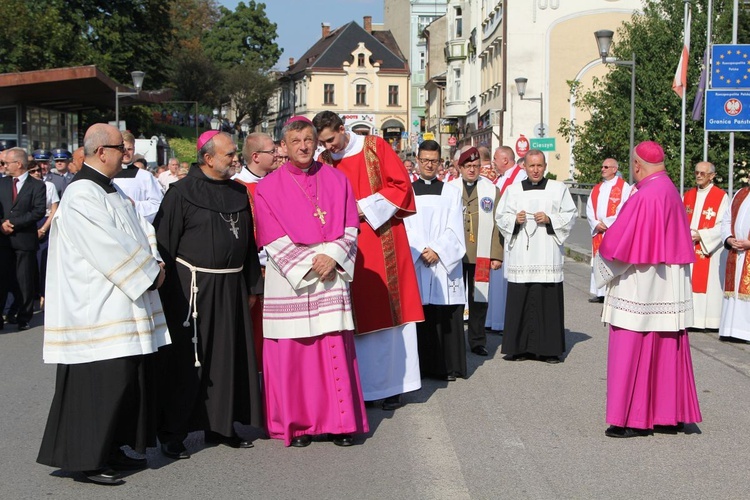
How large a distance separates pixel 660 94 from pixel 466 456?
28.6 m

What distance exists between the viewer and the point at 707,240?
12266mm

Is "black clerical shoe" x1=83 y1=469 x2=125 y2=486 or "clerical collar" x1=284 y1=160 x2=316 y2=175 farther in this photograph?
"clerical collar" x1=284 y1=160 x2=316 y2=175

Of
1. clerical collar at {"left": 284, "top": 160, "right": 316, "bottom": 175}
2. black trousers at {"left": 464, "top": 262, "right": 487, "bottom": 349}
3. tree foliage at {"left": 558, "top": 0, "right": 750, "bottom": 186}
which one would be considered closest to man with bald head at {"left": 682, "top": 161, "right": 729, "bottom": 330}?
black trousers at {"left": 464, "top": 262, "right": 487, "bottom": 349}

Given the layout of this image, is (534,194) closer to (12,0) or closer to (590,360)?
(590,360)

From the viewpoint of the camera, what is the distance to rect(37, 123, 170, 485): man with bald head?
19.0 ft

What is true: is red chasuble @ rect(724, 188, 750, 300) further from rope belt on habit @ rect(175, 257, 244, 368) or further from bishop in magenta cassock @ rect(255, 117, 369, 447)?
rope belt on habit @ rect(175, 257, 244, 368)

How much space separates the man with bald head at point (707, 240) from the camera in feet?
40.0

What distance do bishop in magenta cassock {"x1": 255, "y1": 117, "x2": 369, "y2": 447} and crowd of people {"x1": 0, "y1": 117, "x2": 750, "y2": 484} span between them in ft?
0.03

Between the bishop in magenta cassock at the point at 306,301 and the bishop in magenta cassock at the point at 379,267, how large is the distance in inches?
39.3

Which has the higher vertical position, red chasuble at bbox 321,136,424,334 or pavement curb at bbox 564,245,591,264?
red chasuble at bbox 321,136,424,334

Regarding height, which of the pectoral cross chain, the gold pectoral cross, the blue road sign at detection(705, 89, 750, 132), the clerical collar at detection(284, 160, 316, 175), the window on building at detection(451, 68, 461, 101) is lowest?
the pectoral cross chain

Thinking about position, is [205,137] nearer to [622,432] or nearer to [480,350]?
[622,432]

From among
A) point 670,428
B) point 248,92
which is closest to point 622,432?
point 670,428

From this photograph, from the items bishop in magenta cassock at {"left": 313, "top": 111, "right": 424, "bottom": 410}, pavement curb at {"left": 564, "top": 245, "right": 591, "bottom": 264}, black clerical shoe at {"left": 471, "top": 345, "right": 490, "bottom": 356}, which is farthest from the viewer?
pavement curb at {"left": 564, "top": 245, "right": 591, "bottom": 264}
